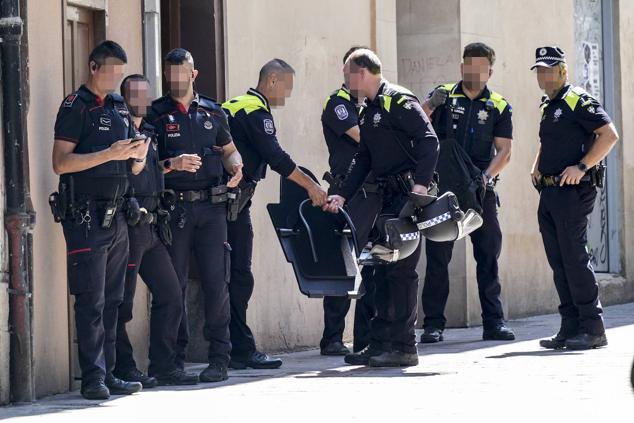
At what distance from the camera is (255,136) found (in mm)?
10094

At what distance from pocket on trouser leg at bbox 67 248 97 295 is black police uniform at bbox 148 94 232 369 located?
3.36ft

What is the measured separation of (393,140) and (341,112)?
1.02 metres

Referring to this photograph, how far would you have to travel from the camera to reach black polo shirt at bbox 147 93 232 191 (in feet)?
30.9

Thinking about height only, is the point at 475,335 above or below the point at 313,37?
below

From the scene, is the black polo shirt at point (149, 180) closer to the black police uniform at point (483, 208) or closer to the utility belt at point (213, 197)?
the utility belt at point (213, 197)

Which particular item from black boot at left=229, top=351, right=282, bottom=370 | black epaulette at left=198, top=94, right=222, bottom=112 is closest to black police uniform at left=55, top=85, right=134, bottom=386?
black epaulette at left=198, top=94, right=222, bottom=112

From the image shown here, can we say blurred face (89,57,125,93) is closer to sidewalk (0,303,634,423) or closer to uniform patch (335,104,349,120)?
sidewalk (0,303,634,423)

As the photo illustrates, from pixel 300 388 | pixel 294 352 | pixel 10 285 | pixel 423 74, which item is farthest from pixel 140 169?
pixel 423 74

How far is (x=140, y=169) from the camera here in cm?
876

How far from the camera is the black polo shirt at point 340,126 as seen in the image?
10.7 m

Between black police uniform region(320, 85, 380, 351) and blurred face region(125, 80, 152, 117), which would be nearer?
blurred face region(125, 80, 152, 117)

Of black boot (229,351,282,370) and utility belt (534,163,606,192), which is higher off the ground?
utility belt (534,163,606,192)

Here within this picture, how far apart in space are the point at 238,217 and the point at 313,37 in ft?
7.59

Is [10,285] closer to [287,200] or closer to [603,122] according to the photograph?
[287,200]
